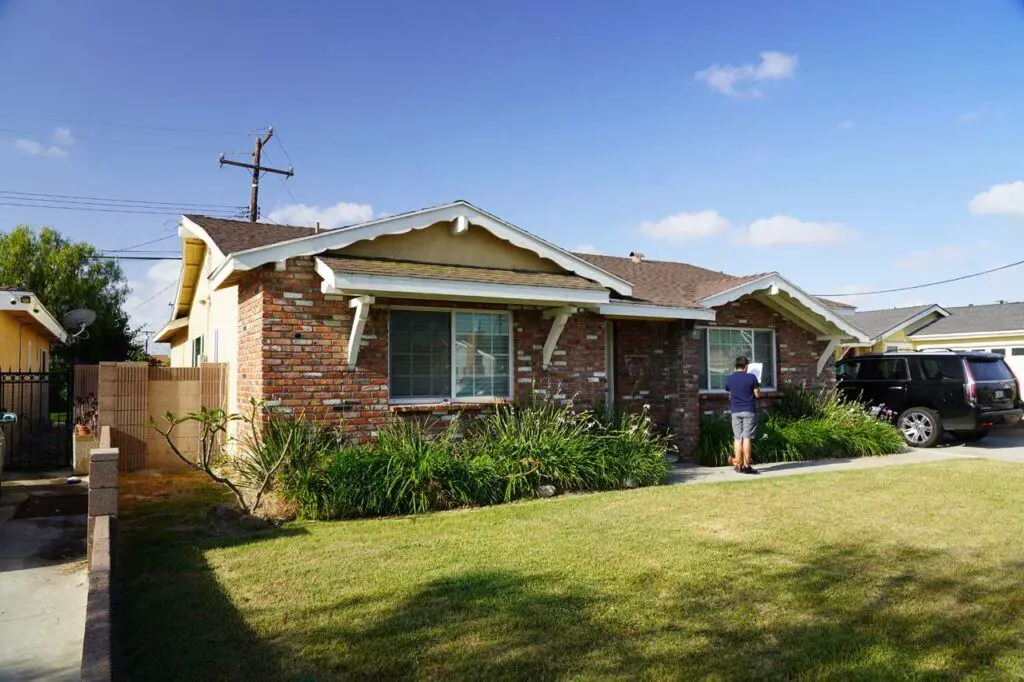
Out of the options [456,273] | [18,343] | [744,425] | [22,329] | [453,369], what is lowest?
[744,425]

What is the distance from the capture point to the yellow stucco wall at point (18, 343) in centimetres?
1445

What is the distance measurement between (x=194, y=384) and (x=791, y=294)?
10.8m

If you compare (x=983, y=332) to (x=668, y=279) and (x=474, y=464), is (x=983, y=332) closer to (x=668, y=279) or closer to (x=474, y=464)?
(x=668, y=279)

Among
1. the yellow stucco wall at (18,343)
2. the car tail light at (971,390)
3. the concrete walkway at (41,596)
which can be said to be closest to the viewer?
the concrete walkway at (41,596)

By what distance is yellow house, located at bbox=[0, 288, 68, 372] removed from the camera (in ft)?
42.9

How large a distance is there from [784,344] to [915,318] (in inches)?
541

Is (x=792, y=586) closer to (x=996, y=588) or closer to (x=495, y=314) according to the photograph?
(x=996, y=588)

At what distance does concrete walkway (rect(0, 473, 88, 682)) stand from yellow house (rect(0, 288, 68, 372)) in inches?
272

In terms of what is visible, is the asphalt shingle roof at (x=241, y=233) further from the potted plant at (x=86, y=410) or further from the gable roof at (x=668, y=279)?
the gable roof at (x=668, y=279)

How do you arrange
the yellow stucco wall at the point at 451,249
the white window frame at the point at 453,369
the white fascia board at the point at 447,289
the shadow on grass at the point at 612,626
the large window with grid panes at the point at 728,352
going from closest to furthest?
the shadow on grass at the point at 612,626 < the white fascia board at the point at 447,289 < the white window frame at the point at 453,369 < the yellow stucco wall at the point at 451,249 < the large window with grid panes at the point at 728,352

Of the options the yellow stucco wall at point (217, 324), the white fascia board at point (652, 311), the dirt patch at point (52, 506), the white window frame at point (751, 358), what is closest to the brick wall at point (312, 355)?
the yellow stucco wall at point (217, 324)

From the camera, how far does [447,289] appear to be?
8875mm

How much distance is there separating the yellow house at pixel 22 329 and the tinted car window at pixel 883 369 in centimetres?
1763

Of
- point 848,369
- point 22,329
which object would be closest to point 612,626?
point 848,369
